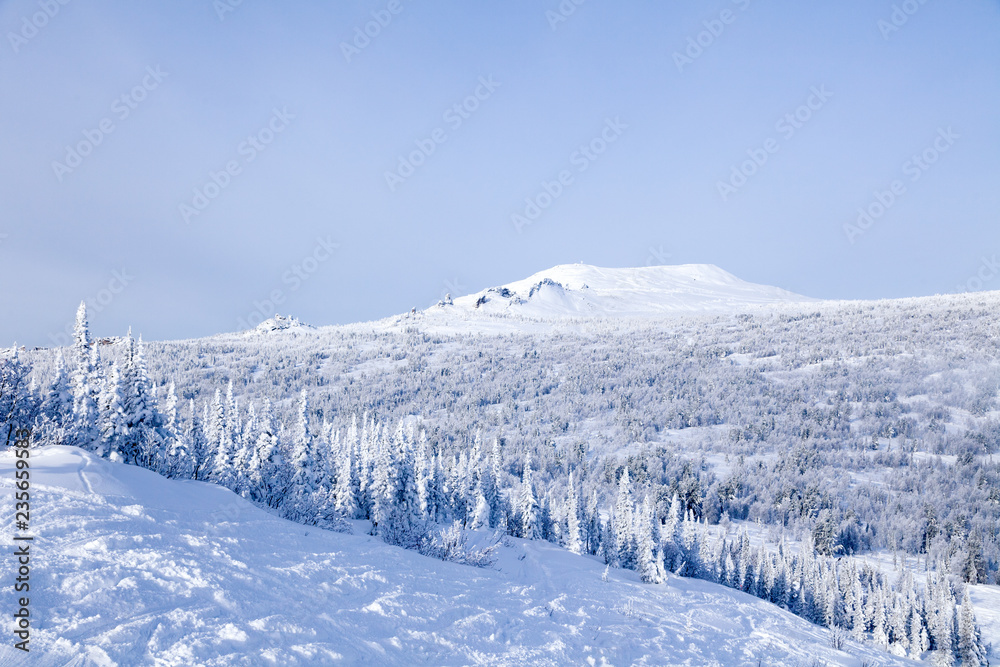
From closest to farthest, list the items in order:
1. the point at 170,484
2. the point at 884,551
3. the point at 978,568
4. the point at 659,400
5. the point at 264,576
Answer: the point at 264,576 < the point at 170,484 < the point at 978,568 < the point at 884,551 < the point at 659,400

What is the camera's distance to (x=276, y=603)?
7.21 m

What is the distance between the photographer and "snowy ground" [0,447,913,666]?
5680 millimetres

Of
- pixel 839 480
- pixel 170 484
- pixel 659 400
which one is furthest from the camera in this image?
pixel 659 400

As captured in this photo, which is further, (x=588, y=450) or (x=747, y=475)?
(x=588, y=450)

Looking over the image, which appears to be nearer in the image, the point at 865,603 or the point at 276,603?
the point at 276,603

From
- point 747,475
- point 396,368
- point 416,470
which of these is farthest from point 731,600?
point 396,368

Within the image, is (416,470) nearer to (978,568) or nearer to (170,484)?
(170,484)

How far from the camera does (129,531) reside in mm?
8508

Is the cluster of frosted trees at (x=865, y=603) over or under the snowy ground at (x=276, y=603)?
under

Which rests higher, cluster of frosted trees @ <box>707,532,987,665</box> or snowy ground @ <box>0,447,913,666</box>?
snowy ground @ <box>0,447,913,666</box>

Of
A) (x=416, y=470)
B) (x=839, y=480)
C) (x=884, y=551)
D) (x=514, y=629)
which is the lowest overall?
(x=884, y=551)

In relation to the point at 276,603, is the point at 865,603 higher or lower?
lower

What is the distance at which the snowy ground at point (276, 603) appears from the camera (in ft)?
18.6

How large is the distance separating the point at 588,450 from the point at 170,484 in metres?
100
